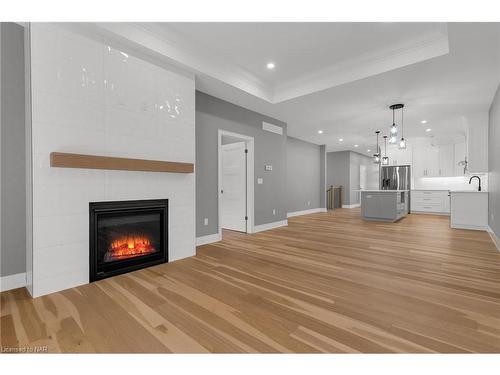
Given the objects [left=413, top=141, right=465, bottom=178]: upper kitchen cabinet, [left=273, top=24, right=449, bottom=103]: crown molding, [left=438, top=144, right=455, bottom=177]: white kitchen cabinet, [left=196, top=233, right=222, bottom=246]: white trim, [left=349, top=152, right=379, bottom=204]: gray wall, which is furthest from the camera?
[left=349, top=152, right=379, bottom=204]: gray wall

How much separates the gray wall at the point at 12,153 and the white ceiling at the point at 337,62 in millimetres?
946

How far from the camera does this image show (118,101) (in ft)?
9.12

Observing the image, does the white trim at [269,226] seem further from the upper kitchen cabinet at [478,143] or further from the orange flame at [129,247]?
the upper kitchen cabinet at [478,143]

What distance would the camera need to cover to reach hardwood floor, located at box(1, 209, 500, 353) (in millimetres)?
1517

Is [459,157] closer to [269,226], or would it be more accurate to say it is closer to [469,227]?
[469,227]

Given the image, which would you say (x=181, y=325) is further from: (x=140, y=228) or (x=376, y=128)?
(x=376, y=128)

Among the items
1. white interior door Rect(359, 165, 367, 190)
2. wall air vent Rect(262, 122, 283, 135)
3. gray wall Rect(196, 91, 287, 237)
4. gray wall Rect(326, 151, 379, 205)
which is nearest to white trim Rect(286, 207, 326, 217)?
gray wall Rect(196, 91, 287, 237)

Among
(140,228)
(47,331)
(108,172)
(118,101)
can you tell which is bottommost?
(47,331)

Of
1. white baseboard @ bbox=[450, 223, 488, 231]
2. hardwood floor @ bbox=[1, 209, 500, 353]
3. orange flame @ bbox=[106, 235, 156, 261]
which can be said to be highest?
orange flame @ bbox=[106, 235, 156, 261]

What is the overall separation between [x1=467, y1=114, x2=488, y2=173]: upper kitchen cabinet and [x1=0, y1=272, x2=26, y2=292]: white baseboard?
8.55 metres

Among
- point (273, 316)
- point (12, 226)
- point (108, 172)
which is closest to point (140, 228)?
point (108, 172)

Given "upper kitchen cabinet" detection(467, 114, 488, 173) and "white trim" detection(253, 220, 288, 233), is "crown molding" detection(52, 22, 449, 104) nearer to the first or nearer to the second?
"white trim" detection(253, 220, 288, 233)

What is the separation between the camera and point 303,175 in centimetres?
875
